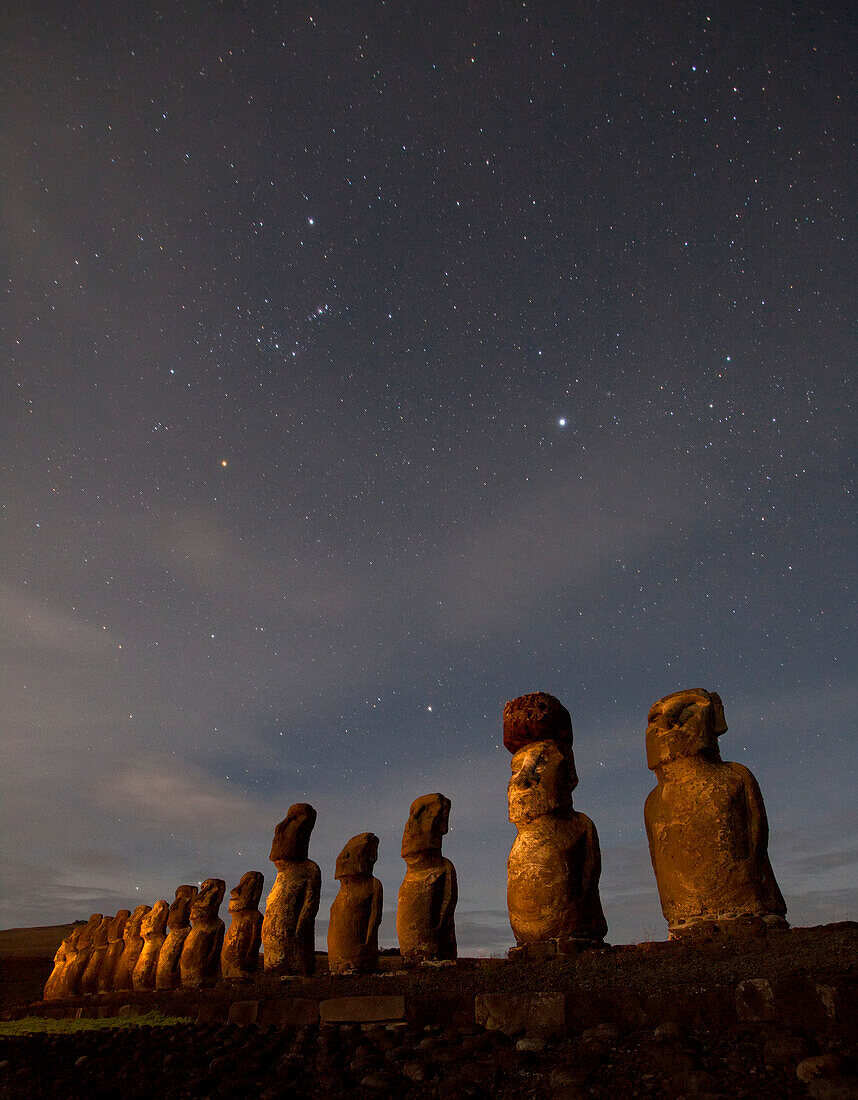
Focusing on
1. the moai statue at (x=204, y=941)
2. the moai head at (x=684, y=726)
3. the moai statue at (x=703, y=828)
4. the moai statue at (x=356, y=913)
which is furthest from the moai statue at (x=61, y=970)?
the moai head at (x=684, y=726)

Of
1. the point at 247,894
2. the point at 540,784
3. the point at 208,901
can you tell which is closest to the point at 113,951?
the point at 208,901

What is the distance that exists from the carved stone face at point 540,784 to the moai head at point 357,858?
4286 millimetres

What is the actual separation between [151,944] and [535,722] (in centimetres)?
1499

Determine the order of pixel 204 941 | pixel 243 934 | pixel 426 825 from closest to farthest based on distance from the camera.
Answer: pixel 426 825, pixel 243 934, pixel 204 941

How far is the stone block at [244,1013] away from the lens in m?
7.53

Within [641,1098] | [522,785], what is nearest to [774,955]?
[641,1098]

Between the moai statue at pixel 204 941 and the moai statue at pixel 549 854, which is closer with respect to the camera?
the moai statue at pixel 549 854

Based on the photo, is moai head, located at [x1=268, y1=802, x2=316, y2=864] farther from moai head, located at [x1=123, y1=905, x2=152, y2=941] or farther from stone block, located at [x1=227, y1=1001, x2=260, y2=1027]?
moai head, located at [x1=123, y1=905, x2=152, y2=941]

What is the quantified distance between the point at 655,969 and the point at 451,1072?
2363 mm

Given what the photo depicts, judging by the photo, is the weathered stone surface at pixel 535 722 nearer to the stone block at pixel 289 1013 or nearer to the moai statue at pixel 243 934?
the stone block at pixel 289 1013

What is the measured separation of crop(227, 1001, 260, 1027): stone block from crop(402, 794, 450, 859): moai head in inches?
174

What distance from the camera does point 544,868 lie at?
29.5 feet

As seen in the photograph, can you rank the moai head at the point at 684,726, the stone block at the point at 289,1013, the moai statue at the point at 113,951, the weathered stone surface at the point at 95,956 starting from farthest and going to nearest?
the weathered stone surface at the point at 95,956 → the moai statue at the point at 113,951 → the moai head at the point at 684,726 → the stone block at the point at 289,1013

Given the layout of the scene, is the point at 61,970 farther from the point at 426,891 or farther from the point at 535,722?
the point at 535,722
